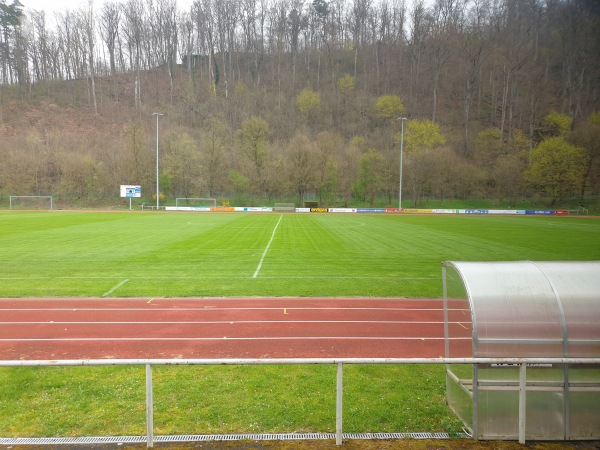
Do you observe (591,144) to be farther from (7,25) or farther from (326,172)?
(7,25)

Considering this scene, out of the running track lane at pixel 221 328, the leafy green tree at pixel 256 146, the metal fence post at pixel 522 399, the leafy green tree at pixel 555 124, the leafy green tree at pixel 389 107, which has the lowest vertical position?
the running track lane at pixel 221 328

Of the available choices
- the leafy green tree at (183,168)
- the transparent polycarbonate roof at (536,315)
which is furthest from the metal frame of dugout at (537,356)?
the leafy green tree at (183,168)

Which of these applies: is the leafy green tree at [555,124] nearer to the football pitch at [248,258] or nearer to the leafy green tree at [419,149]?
the leafy green tree at [419,149]

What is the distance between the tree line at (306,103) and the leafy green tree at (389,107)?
0.41 m

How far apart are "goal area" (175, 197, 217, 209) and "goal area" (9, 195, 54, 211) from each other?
18.6m

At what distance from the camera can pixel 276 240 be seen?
2900 cm

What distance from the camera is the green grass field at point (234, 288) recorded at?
20.2 feet

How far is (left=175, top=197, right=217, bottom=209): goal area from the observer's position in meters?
69.8

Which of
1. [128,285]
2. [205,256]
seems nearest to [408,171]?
[205,256]

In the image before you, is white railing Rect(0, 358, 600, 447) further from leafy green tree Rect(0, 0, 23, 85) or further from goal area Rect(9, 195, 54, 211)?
Answer: leafy green tree Rect(0, 0, 23, 85)

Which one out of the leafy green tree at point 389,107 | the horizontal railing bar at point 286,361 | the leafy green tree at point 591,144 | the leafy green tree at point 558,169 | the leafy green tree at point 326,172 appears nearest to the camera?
the horizontal railing bar at point 286,361

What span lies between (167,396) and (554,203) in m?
74.3

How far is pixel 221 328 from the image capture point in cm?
1082

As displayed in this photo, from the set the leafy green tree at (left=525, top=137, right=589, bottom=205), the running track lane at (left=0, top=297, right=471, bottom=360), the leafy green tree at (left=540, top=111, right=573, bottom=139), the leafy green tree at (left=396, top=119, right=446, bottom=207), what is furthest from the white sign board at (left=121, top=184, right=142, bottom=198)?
the leafy green tree at (left=540, top=111, right=573, bottom=139)
